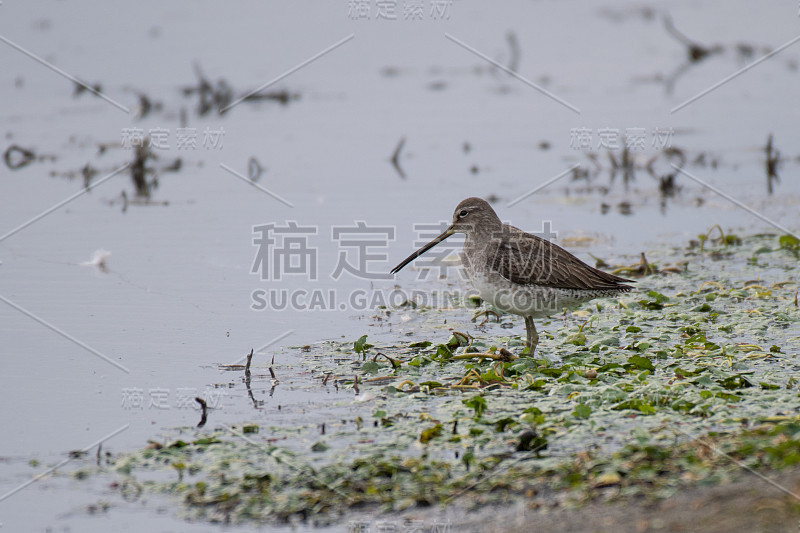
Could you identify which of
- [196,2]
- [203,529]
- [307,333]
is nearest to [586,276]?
[307,333]

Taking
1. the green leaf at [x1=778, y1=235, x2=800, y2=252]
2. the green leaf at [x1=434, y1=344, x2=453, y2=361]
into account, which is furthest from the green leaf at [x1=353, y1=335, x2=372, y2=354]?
the green leaf at [x1=778, y1=235, x2=800, y2=252]

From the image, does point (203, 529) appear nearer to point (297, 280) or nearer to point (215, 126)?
point (297, 280)

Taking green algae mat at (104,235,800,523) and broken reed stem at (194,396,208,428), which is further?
broken reed stem at (194,396,208,428)

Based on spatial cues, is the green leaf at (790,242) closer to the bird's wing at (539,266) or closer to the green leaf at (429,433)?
the bird's wing at (539,266)

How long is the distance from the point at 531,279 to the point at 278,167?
21.9 feet

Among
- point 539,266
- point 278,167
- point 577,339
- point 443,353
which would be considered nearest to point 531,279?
point 539,266

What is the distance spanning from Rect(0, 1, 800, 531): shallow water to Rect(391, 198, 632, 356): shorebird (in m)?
1.42

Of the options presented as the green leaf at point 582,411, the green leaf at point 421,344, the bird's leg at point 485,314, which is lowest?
the green leaf at point 582,411

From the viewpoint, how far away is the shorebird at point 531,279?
802 cm

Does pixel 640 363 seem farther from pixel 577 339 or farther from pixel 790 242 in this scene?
pixel 790 242

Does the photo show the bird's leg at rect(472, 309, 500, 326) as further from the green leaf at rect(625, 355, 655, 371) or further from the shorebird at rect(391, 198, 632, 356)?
the green leaf at rect(625, 355, 655, 371)

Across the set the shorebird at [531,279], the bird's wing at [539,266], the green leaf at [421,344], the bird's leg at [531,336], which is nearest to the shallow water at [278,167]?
the green leaf at [421,344]

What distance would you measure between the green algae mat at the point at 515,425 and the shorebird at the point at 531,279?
13.8 inches

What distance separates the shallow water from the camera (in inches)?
294
